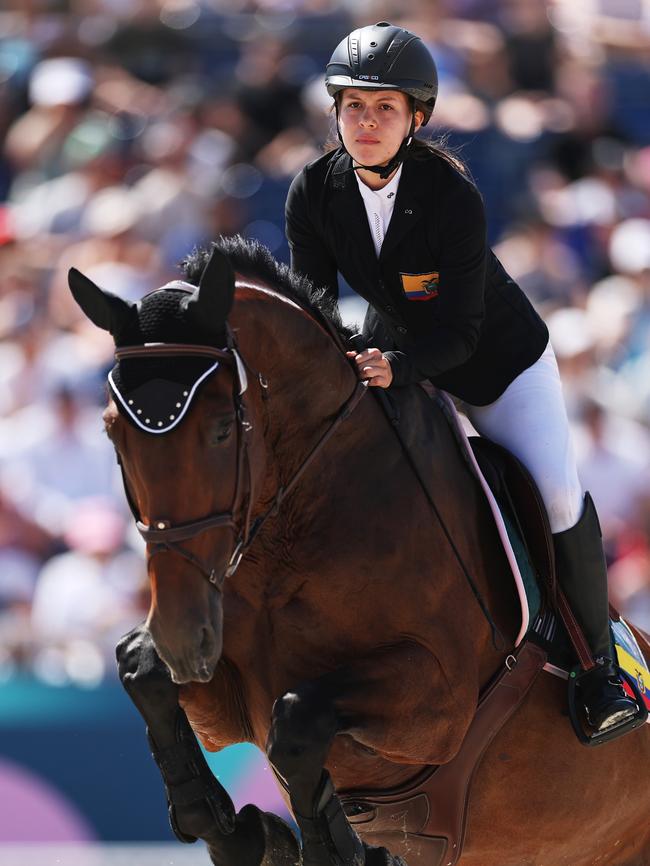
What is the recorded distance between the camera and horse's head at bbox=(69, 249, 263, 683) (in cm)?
318

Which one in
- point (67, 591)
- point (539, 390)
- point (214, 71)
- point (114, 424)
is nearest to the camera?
point (114, 424)

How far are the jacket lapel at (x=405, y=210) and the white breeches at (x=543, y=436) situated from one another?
64cm

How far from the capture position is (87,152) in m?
10.8

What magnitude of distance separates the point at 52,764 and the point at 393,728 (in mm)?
3656

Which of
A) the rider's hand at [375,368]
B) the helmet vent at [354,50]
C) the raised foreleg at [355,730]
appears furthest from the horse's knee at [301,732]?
the helmet vent at [354,50]

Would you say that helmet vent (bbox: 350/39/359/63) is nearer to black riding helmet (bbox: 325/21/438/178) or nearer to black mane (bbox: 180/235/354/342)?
black riding helmet (bbox: 325/21/438/178)

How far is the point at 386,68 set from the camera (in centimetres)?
380

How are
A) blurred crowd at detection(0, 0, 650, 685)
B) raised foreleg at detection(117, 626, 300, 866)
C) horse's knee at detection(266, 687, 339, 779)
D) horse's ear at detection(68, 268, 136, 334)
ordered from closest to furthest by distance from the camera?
horse's ear at detection(68, 268, 136, 334)
horse's knee at detection(266, 687, 339, 779)
raised foreleg at detection(117, 626, 300, 866)
blurred crowd at detection(0, 0, 650, 685)

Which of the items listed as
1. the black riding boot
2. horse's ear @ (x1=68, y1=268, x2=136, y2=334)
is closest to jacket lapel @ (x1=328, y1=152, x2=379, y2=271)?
horse's ear @ (x1=68, y1=268, x2=136, y2=334)

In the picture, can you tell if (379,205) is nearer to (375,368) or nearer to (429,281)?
(429,281)

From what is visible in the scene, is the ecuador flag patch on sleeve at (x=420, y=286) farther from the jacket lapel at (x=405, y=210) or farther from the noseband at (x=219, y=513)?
the noseband at (x=219, y=513)

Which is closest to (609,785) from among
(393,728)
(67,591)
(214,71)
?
(393,728)

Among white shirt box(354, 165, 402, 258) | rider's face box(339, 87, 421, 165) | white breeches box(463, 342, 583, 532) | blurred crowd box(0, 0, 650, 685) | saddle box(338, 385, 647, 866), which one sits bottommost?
blurred crowd box(0, 0, 650, 685)

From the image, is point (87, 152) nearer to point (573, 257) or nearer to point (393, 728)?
point (573, 257)
